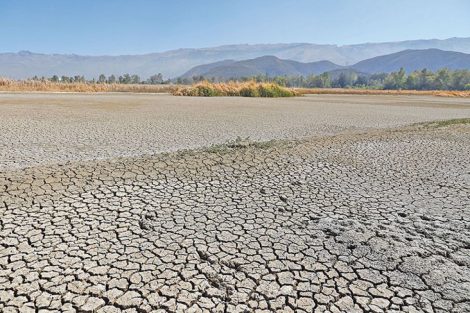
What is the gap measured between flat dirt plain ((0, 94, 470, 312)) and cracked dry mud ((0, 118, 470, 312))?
0.04 ft

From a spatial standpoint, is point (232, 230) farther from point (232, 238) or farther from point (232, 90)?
point (232, 90)

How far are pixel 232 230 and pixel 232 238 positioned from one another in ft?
0.50

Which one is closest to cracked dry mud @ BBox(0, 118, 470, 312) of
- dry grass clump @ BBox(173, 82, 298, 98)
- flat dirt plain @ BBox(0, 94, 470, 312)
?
flat dirt plain @ BBox(0, 94, 470, 312)

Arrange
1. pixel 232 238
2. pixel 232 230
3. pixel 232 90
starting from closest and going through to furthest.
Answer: pixel 232 238
pixel 232 230
pixel 232 90

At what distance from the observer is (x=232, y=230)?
3.02 m

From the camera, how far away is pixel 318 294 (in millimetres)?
2115

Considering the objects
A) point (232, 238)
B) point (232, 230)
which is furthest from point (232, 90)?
point (232, 238)

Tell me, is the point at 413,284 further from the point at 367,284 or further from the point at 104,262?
the point at 104,262

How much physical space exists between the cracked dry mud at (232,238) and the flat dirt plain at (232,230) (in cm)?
1

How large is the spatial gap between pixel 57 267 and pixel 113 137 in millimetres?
5468

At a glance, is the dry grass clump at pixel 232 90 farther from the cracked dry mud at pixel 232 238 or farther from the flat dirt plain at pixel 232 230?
the cracked dry mud at pixel 232 238

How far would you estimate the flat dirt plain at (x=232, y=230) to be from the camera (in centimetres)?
211

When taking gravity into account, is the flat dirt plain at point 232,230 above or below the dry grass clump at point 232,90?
below

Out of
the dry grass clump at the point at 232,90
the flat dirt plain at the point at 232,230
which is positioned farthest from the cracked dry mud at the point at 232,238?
the dry grass clump at the point at 232,90
